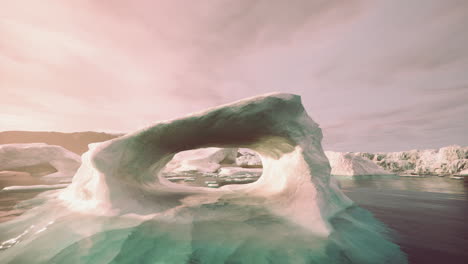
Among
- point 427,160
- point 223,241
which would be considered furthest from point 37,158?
point 427,160

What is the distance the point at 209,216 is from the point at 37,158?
67.1 ft

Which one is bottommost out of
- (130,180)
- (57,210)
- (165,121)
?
(57,210)

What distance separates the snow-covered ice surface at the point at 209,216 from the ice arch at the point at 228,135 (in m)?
0.02

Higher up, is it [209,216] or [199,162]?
[199,162]

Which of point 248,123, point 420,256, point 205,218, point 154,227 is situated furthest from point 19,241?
point 420,256

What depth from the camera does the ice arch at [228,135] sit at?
3.61 metres

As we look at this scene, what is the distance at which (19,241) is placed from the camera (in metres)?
2.69

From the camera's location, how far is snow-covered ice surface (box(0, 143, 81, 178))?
14055mm

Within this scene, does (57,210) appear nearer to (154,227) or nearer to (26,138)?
(154,227)

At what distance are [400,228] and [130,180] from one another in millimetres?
6510

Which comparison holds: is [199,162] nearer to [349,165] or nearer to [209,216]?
[349,165]

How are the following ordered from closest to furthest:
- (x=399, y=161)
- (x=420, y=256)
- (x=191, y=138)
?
1. (x=420, y=256)
2. (x=191, y=138)
3. (x=399, y=161)

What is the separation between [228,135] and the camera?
4738mm

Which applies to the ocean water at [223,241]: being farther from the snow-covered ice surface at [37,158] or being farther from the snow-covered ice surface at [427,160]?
the snow-covered ice surface at [427,160]
